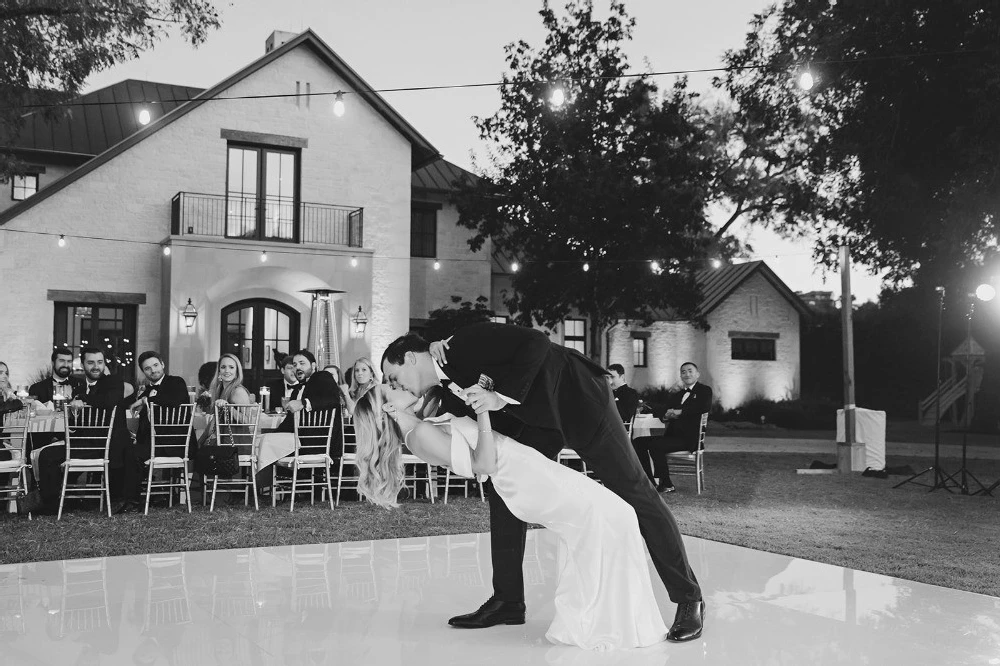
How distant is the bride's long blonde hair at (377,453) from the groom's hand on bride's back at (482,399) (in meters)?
0.48

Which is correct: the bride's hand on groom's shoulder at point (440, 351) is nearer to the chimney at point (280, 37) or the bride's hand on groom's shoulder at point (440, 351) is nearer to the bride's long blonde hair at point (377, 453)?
the bride's long blonde hair at point (377, 453)

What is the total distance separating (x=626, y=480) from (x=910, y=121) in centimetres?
1205

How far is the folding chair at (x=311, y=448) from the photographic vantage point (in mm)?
8719

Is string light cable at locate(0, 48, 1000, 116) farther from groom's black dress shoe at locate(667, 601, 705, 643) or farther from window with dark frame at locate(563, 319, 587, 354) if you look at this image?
window with dark frame at locate(563, 319, 587, 354)

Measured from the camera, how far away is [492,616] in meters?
4.14

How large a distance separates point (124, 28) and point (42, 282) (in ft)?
16.5

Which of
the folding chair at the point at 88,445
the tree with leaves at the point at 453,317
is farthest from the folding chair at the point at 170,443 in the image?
the tree with leaves at the point at 453,317

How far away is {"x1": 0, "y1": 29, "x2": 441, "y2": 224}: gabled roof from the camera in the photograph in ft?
53.9

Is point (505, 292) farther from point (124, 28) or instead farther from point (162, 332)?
point (124, 28)

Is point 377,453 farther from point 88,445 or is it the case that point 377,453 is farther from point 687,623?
point 88,445

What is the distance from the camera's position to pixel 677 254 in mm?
19609

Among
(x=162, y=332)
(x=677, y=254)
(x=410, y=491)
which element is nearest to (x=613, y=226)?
(x=677, y=254)

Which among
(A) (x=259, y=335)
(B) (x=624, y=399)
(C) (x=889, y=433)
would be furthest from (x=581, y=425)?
(C) (x=889, y=433)

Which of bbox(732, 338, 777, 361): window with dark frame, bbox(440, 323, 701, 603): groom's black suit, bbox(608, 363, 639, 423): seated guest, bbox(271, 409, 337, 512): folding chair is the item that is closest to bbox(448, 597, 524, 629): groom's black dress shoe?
bbox(440, 323, 701, 603): groom's black suit
